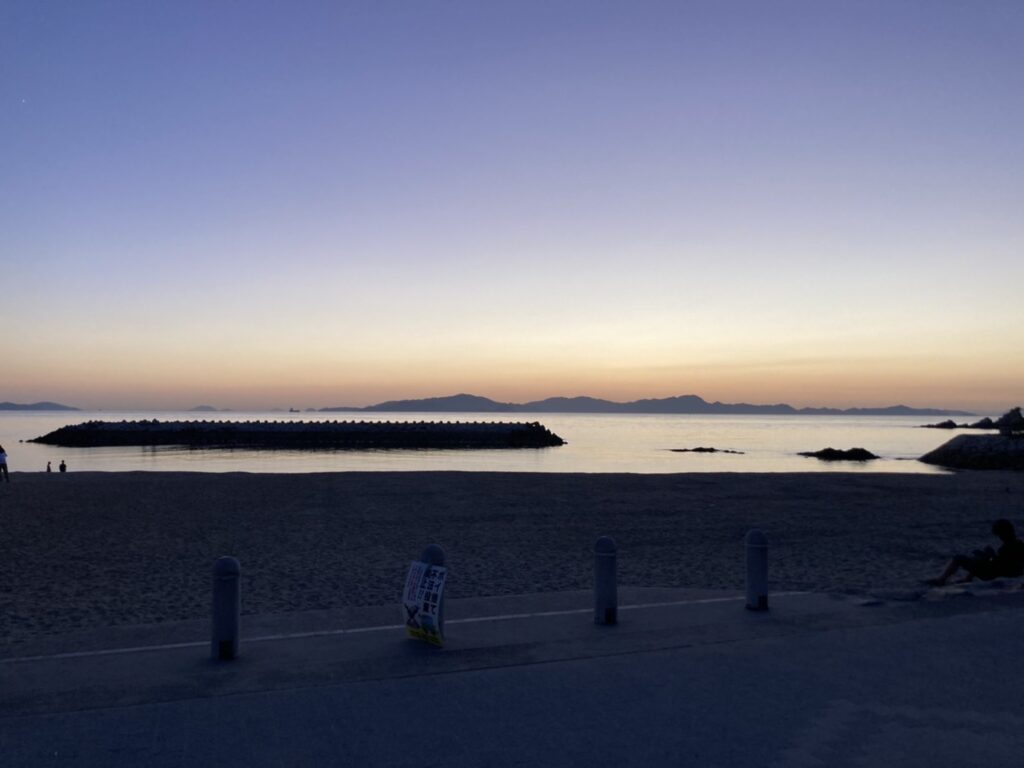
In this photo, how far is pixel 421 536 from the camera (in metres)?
16.2

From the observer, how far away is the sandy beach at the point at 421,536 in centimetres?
1071

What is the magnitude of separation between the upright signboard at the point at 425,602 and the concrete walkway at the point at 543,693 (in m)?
0.19

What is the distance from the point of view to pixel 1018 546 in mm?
10383

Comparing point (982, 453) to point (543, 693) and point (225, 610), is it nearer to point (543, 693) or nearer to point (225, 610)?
point (543, 693)

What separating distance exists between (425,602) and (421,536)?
29.8ft

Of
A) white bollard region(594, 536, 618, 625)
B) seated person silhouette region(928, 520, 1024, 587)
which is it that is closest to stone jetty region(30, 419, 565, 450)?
seated person silhouette region(928, 520, 1024, 587)

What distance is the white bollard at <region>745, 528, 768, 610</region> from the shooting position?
28.3ft

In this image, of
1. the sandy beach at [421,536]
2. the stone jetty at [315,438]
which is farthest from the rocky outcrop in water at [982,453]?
the stone jetty at [315,438]

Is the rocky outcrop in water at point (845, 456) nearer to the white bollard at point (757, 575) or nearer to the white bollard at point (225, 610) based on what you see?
the white bollard at point (757, 575)

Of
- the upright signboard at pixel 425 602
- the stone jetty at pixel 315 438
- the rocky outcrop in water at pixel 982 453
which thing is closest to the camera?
the upright signboard at pixel 425 602

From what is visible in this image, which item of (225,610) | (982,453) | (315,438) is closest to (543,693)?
(225,610)

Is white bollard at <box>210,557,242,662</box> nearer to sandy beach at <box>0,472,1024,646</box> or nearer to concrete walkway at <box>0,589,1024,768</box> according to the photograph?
concrete walkway at <box>0,589,1024,768</box>

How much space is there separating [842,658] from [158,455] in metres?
59.1

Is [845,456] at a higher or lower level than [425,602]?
lower
